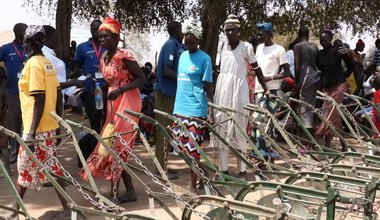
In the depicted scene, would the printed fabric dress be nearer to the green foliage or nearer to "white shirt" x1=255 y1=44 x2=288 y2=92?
"white shirt" x1=255 y1=44 x2=288 y2=92

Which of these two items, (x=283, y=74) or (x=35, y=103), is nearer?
(x=35, y=103)

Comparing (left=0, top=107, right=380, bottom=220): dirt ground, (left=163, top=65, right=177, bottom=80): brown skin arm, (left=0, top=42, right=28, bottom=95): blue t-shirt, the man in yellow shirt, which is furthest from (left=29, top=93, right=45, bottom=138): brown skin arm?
(left=0, top=42, right=28, bottom=95): blue t-shirt

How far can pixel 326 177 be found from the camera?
144 inches

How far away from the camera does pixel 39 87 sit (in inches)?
179

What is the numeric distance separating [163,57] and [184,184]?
4.76ft

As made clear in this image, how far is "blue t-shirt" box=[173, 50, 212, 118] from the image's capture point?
224 inches

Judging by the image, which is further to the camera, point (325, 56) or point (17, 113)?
point (325, 56)

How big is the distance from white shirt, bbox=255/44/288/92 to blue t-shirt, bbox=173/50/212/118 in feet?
4.44

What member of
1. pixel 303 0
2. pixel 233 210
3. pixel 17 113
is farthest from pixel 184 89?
pixel 303 0

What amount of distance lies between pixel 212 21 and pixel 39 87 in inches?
289

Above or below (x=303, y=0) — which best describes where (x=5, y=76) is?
below

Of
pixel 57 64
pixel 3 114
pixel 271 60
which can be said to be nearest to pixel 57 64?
pixel 57 64

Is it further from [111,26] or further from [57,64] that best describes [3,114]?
[111,26]

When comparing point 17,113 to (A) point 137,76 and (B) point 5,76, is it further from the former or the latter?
(A) point 137,76
